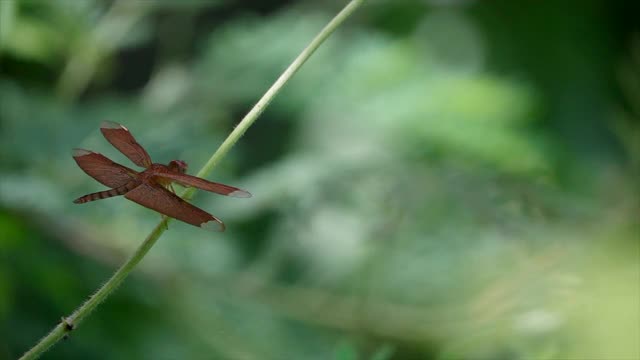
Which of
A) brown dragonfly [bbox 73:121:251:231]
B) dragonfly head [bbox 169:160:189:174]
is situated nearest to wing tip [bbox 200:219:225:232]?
brown dragonfly [bbox 73:121:251:231]

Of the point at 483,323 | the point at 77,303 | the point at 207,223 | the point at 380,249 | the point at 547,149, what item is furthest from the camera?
the point at 547,149

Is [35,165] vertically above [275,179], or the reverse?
[275,179]

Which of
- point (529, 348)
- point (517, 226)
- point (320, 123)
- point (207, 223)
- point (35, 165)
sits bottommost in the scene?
point (207, 223)

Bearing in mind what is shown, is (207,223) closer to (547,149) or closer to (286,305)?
(286,305)

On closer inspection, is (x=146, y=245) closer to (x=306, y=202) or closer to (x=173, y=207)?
(x=173, y=207)

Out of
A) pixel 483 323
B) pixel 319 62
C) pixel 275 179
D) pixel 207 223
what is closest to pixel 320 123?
pixel 319 62

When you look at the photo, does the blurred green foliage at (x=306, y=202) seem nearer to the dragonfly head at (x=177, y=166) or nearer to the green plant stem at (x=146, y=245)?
the dragonfly head at (x=177, y=166)

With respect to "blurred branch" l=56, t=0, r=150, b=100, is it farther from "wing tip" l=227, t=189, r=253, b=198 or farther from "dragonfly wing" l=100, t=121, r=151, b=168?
"wing tip" l=227, t=189, r=253, b=198

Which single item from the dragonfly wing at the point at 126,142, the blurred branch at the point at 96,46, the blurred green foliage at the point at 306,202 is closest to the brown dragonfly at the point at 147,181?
the dragonfly wing at the point at 126,142

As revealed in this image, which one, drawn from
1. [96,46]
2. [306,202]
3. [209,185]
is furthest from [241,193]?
[96,46]
